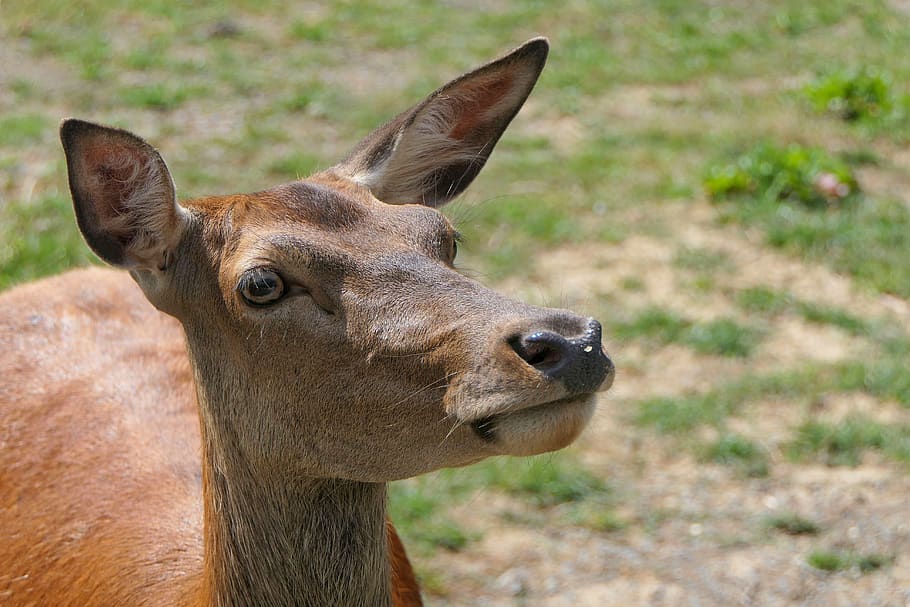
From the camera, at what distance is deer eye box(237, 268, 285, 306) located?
3049mm

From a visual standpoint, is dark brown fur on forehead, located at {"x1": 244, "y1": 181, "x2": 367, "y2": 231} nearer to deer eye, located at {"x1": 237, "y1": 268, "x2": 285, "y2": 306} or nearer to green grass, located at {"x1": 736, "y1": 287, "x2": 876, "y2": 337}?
deer eye, located at {"x1": 237, "y1": 268, "x2": 285, "y2": 306}

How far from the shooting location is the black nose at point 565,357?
105 inches

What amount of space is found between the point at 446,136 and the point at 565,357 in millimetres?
1256

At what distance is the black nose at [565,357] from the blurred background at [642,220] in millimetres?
867

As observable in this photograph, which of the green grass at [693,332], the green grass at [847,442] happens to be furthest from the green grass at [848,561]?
the green grass at [693,332]

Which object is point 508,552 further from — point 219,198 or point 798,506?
point 219,198

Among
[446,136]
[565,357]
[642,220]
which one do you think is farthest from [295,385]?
[642,220]

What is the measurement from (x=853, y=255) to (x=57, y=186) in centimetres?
471

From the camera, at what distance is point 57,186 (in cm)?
779

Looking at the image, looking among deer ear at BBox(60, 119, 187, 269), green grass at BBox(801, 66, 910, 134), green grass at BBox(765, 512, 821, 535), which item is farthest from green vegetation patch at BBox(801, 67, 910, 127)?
deer ear at BBox(60, 119, 187, 269)

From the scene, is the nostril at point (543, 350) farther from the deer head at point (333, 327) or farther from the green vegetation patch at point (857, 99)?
the green vegetation patch at point (857, 99)

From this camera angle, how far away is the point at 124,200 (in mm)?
3254

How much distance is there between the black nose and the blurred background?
34.1 inches

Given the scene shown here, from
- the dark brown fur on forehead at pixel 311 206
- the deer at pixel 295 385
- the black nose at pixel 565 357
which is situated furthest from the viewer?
the dark brown fur on forehead at pixel 311 206
